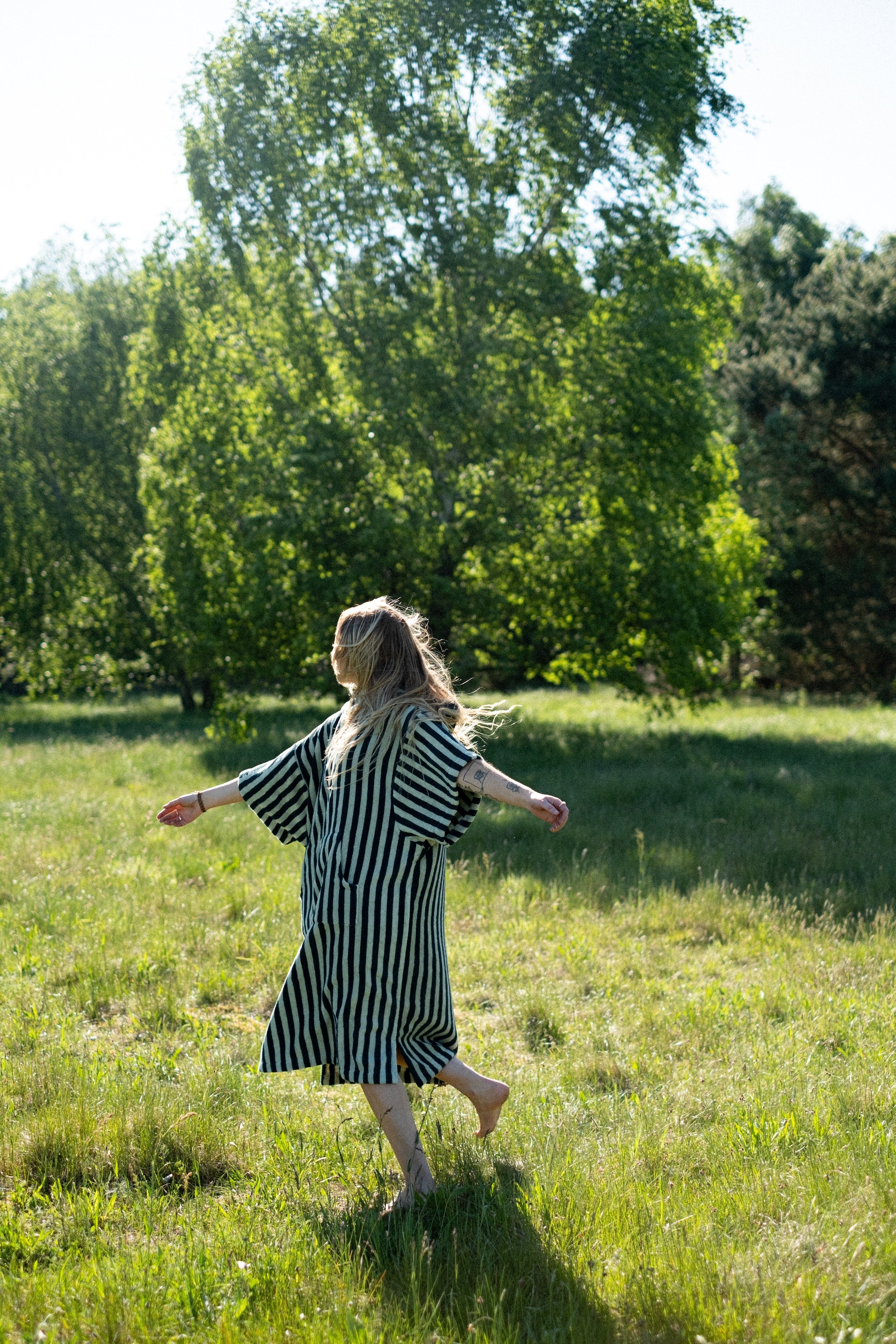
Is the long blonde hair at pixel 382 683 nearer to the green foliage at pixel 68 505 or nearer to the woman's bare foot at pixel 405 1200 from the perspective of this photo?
the woman's bare foot at pixel 405 1200

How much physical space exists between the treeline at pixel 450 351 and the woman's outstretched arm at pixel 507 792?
36.7ft

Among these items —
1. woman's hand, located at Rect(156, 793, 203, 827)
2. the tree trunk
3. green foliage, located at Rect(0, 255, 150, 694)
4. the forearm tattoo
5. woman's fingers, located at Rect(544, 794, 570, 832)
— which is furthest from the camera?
the tree trunk

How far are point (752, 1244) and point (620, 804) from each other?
792cm

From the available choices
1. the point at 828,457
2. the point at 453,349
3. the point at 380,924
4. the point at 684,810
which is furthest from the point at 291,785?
the point at 828,457

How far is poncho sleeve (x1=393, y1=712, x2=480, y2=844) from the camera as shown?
3484 mm

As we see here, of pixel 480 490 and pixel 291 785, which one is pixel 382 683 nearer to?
pixel 291 785

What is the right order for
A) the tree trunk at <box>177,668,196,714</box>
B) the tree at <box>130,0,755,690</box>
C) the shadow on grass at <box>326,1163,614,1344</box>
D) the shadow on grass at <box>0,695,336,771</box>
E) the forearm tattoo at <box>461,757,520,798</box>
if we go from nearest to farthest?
the shadow on grass at <box>326,1163,614,1344</box>, the forearm tattoo at <box>461,757,520,798</box>, the tree at <box>130,0,755,690</box>, the shadow on grass at <box>0,695,336,771</box>, the tree trunk at <box>177,668,196,714</box>

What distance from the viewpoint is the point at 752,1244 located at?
9.90 feet

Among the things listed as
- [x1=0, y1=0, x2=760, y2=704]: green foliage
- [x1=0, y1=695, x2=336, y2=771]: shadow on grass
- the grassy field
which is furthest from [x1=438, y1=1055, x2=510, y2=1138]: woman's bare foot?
[x1=0, y1=0, x2=760, y2=704]: green foliage

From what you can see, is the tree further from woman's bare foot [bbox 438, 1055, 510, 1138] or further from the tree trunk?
woman's bare foot [bbox 438, 1055, 510, 1138]

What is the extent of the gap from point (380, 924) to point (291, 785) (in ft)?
2.29

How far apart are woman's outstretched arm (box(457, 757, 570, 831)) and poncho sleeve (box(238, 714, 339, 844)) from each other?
63 cm

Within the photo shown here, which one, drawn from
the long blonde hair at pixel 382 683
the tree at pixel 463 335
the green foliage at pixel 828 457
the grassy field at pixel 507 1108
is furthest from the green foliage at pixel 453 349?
the long blonde hair at pixel 382 683

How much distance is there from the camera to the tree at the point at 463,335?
48.5 ft
